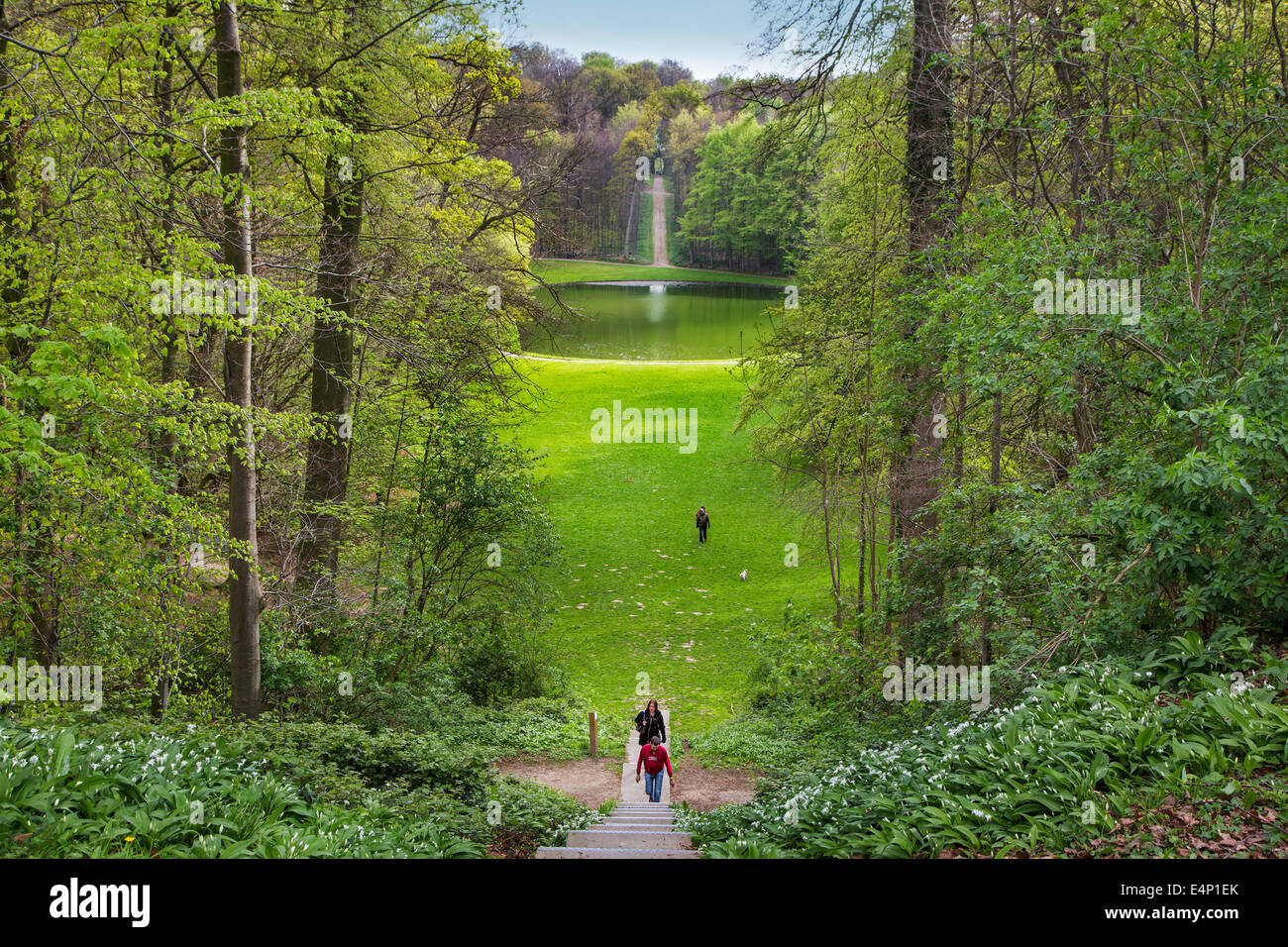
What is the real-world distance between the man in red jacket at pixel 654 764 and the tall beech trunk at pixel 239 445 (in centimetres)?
447

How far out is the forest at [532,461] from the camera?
5832 mm

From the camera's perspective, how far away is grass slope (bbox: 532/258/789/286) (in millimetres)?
77250

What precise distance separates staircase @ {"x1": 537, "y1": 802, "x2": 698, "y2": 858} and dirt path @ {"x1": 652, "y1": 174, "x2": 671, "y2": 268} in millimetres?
84483

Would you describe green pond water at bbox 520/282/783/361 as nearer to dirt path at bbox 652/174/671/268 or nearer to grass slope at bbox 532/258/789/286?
grass slope at bbox 532/258/789/286

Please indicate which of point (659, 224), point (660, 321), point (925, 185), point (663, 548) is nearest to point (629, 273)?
point (659, 224)

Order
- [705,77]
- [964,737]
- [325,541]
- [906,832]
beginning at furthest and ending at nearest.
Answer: [705,77] < [325,541] < [964,737] < [906,832]

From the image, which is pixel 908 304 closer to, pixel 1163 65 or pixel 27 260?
pixel 1163 65

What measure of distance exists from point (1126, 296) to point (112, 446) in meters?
9.50

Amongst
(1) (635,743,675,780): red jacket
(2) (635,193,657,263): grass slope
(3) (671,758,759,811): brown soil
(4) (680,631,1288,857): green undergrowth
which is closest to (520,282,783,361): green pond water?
(2) (635,193,657,263): grass slope

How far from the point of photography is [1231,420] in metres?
5.58

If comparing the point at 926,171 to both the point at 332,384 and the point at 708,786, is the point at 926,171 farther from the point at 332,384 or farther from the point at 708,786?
the point at 332,384

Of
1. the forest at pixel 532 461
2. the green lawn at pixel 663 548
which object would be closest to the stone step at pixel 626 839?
the forest at pixel 532 461

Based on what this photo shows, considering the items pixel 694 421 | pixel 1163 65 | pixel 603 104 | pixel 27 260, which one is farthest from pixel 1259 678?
pixel 603 104

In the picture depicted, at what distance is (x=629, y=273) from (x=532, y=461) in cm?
7001
